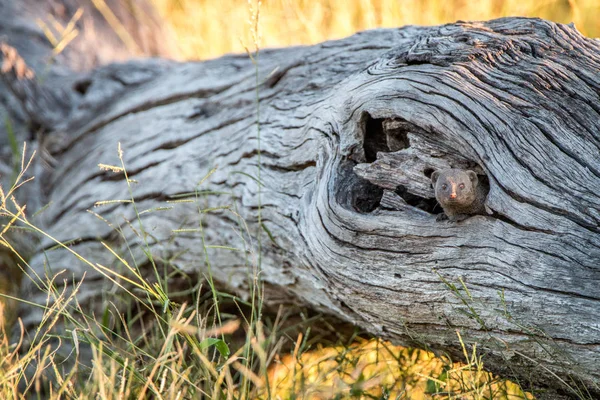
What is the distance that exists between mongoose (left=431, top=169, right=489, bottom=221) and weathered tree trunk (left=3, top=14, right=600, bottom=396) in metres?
0.04

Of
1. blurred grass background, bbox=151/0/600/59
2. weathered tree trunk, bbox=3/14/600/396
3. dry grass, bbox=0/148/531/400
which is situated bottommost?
dry grass, bbox=0/148/531/400

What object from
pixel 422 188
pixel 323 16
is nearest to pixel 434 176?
pixel 422 188

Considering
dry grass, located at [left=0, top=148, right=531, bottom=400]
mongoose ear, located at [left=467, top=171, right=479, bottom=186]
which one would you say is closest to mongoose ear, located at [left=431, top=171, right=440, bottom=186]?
mongoose ear, located at [left=467, top=171, right=479, bottom=186]

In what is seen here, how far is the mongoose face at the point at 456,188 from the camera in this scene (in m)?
1.93

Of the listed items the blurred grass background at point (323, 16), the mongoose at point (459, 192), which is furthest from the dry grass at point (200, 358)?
the blurred grass background at point (323, 16)

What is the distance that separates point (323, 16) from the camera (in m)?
6.04

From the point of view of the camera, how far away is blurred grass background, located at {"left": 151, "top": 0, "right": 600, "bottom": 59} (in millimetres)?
5094

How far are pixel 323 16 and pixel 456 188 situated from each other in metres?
4.53

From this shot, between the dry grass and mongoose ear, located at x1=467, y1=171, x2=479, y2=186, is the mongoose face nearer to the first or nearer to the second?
mongoose ear, located at x1=467, y1=171, x2=479, y2=186

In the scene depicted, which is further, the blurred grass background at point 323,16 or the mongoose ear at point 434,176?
the blurred grass background at point 323,16

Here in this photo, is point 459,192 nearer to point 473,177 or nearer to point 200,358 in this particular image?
point 473,177

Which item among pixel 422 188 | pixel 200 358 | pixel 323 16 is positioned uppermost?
pixel 323 16

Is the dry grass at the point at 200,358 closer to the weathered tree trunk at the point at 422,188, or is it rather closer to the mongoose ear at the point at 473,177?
the weathered tree trunk at the point at 422,188

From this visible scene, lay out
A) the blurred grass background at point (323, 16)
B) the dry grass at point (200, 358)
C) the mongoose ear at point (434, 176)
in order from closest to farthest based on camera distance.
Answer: the dry grass at point (200, 358), the mongoose ear at point (434, 176), the blurred grass background at point (323, 16)
